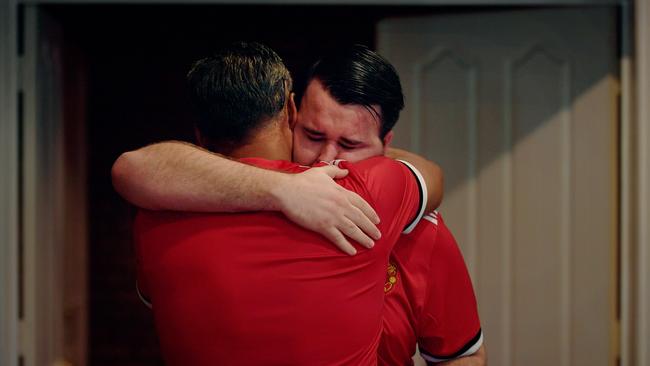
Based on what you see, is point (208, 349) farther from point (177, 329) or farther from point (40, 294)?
point (40, 294)

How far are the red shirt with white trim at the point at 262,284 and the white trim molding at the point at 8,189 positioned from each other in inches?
53.6

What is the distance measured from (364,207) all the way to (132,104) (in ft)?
10.0

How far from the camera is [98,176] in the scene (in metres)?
3.86

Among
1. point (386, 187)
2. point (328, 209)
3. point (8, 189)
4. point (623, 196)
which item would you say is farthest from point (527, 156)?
point (8, 189)

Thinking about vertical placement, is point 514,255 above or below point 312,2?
below

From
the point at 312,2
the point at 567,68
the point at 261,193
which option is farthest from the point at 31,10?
the point at 567,68

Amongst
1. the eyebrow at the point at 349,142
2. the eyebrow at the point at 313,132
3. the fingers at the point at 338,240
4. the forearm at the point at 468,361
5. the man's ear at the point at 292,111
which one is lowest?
the forearm at the point at 468,361

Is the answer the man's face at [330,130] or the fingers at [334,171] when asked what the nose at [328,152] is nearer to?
the man's face at [330,130]

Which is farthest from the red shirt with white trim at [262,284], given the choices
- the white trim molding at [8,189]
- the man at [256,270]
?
the white trim molding at [8,189]

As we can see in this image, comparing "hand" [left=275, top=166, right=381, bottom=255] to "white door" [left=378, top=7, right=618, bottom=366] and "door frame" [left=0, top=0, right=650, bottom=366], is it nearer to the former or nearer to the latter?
"door frame" [left=0, top=0, right=650, bottom=366]

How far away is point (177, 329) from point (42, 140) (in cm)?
161

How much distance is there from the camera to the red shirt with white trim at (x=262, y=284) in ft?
3.51

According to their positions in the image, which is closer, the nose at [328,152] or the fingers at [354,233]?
the fingers at [354,233]

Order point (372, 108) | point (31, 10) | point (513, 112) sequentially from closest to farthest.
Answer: point (372, 108), point (31, 10), point (513, 112)
